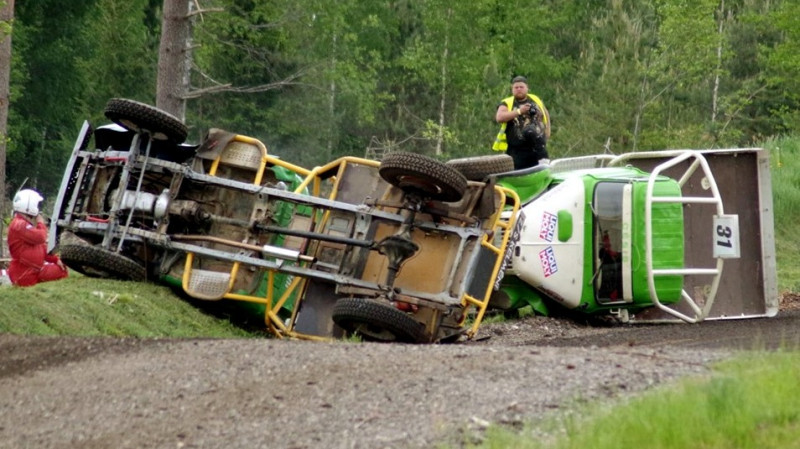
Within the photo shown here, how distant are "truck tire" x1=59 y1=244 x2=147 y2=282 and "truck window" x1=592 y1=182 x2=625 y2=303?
13.3 ft

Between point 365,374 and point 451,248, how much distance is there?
3.74 metres

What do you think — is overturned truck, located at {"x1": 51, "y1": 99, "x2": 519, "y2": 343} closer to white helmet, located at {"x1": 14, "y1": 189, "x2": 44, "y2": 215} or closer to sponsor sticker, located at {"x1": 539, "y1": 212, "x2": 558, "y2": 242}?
sponsor sticker, located at {"x1": 539, "y1": 212, "x2": 558, "y2": 242}

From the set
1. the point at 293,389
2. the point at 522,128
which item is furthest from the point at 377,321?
the point at 522,128

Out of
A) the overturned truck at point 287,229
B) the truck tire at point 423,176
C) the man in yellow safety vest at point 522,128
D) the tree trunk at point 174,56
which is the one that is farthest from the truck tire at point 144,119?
the tree trunk at point 174,56

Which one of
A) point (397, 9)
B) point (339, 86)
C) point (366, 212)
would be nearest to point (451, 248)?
point (366, 212)

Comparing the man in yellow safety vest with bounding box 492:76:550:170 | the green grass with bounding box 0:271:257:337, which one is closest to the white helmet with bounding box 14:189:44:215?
the green grass with bounding box 0:271:257:337

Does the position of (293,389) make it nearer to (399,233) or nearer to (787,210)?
(399,233)

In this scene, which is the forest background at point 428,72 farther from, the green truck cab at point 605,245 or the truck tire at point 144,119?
the truck tire at point 144,119

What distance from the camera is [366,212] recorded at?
10594 mm

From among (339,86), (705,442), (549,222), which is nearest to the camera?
(705,442)

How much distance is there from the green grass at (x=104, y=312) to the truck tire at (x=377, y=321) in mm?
1397

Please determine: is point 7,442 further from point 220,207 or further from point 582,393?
point 220,207

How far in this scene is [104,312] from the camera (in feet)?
33.4

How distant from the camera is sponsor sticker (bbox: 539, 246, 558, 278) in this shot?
12430mm
